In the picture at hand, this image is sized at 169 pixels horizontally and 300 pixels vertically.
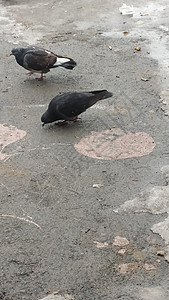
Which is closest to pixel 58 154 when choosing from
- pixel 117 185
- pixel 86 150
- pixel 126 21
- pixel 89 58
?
pixel 86 150

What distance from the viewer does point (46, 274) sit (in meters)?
3.88

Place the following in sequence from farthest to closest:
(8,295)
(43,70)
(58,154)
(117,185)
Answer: (43,70) → (58,154) → (117,185) → (8,295)

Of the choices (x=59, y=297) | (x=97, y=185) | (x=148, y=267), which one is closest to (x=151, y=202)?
(x=97, y=185)

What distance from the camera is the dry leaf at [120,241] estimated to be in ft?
13.6

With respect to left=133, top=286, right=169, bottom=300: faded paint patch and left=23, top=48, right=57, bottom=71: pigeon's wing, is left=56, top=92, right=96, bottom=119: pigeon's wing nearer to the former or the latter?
left=23, top=48, right=57, bottom=71: pigeon's wing

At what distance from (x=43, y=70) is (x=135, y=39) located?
1.89 m

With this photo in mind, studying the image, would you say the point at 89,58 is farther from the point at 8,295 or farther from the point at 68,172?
the point at 8,295

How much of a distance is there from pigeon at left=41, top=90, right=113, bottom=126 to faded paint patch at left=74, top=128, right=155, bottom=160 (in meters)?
0.30

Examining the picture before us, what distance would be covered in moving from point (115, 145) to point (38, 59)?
1916 millimetres

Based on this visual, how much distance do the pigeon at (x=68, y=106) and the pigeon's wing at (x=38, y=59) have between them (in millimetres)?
1153

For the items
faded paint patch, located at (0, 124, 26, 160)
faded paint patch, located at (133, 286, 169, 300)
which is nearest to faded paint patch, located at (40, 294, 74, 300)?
faded paint patch, located at (133, 286, 169, 300)

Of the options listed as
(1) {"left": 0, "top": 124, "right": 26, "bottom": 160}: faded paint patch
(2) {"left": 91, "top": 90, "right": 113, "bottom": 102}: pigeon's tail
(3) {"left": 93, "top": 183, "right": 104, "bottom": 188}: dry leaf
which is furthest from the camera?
(2) {"left": 91, "top": 90, "right": 113, "bottom": 102}: pigeon's tail

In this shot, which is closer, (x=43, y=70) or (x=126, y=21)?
(x=43, y=70)

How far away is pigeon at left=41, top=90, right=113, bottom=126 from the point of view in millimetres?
5770
